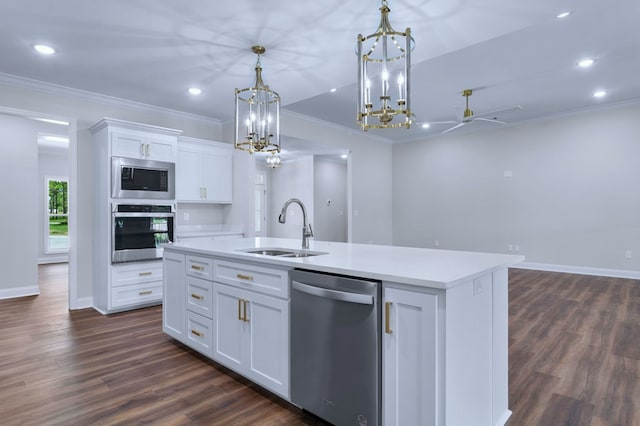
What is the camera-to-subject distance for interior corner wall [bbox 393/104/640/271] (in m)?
5.77

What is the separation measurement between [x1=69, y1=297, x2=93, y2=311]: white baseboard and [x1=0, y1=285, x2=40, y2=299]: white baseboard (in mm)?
1319

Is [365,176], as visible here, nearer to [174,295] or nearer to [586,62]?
[586,62]

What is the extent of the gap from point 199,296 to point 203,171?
2.94 meters

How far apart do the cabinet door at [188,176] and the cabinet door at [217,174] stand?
10 cm

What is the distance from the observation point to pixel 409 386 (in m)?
1.47

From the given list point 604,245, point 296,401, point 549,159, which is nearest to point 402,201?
point 549,159

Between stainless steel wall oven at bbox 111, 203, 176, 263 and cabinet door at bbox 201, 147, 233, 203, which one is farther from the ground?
cabinet door at bbox 201, 147, 233, 203

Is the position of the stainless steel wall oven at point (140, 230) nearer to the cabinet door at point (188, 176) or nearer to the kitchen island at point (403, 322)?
the cabinet door at point (188, 176)

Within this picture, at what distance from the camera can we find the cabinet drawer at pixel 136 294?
159 inches

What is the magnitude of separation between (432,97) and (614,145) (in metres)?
3.36

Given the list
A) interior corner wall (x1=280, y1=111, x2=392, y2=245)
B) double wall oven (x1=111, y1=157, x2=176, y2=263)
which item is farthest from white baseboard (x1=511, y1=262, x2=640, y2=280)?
double wall oven (x1=111, y1=157, x2=176, y2=263)

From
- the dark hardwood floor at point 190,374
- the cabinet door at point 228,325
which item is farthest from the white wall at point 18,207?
the cabinet door at point 228,325

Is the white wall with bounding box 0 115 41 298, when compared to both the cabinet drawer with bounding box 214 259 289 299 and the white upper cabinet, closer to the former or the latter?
the white upper cabinet

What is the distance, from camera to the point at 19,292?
4.95m
